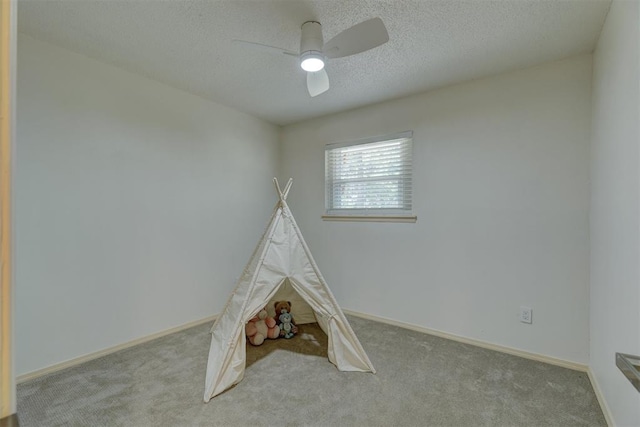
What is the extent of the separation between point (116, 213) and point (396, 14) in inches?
103

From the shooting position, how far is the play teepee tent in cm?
209

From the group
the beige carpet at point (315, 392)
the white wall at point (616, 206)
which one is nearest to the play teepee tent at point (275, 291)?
the beige carpet at point (315, 392)

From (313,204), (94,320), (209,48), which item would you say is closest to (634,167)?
(209,48)

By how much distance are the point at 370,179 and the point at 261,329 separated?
75.1 inches

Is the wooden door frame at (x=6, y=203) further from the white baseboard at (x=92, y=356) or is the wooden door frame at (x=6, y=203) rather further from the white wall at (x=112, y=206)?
the white baseboard at (x=92, y=356)

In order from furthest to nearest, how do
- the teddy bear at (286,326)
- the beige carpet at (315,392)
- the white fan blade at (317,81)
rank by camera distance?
the teddy bear at (286,326), the white fan blade at (317,81), the beige carpet at (315,392)

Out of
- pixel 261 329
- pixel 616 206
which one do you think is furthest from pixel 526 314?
pixel 261 329

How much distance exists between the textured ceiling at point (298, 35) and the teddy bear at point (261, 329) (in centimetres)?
217

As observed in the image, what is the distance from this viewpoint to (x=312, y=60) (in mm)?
1746

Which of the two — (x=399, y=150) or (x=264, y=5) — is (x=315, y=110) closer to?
(x=399, y=150)

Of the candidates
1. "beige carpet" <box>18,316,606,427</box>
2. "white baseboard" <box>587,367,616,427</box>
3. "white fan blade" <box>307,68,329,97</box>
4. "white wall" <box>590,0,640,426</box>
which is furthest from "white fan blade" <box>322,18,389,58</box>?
"white baseboard" <box>587,367,616,427</box>

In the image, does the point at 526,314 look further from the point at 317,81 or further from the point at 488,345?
the point at 317,81

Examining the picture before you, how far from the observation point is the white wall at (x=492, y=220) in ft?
7.35

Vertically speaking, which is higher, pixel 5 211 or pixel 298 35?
pixel 298 35
